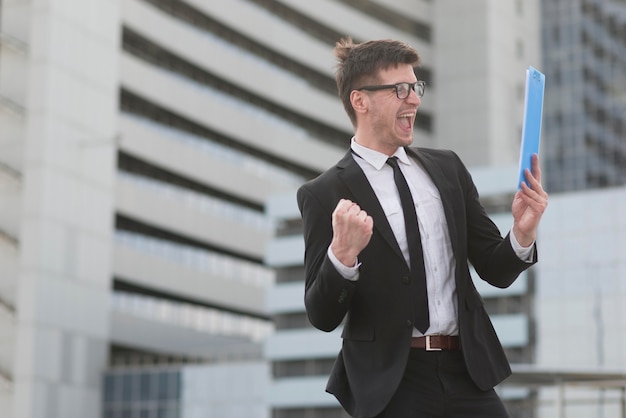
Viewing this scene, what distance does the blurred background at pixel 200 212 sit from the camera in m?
56.8

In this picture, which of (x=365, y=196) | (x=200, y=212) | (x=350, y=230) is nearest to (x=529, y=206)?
(x=365, y=196)

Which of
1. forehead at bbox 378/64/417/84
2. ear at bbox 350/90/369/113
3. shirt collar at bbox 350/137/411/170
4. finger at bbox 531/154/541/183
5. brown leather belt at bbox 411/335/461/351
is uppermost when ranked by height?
forehead at bbox 378/64/417/84

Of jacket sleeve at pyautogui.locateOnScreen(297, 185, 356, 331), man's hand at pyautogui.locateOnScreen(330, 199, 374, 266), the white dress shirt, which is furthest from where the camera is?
the white dress shirt

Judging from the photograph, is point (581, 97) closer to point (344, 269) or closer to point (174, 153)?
point (174, 153)

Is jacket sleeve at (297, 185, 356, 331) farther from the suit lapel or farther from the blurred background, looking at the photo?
the blurred background

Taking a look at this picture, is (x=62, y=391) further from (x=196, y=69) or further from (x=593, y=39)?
(x=593, y=39)

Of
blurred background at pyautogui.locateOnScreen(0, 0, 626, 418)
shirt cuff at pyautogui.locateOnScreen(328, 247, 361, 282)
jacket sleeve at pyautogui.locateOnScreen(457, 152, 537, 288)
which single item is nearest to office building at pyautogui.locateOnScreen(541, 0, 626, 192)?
blurred background at pyautogui.locateOnScreen(0, 0, 626, 418)

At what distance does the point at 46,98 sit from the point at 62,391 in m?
13.2

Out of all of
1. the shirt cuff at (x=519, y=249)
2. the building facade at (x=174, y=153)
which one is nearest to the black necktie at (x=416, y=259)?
the shirt cuff at (x=519, y=249)

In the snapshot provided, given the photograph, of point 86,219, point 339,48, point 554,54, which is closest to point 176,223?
point 86,219

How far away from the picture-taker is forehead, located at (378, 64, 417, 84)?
453cm

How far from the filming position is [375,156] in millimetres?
4613

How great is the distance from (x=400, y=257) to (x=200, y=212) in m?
64.6

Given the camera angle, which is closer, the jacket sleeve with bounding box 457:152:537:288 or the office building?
the jacket sleeve with bounding box 457:152:537:288
